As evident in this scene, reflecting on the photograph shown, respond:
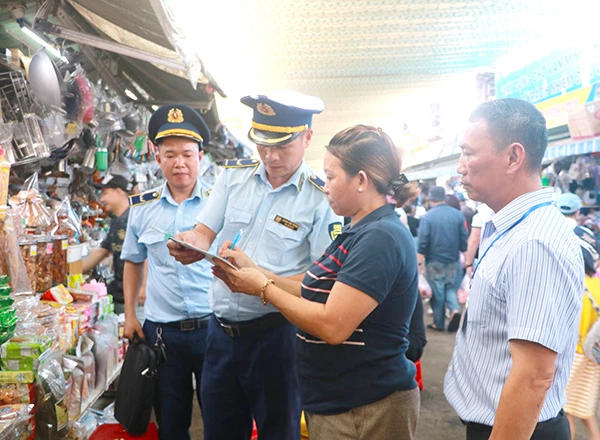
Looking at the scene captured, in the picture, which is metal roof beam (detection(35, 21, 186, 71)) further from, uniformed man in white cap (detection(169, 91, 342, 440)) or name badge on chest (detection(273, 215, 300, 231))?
name badge on chest (detection(273, 215, 300, 231))

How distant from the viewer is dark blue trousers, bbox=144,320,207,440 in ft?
8.60

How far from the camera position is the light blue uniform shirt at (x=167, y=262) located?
8.70 ft

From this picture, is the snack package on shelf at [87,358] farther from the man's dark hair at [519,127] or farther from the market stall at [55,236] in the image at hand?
the man's dark hair at [519,127]

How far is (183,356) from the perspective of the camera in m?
2.65

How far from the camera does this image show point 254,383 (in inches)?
82.1

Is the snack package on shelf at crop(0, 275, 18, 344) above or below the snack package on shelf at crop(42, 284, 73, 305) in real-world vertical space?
above

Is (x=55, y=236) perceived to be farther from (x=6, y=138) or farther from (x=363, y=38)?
(x=363, y=38)

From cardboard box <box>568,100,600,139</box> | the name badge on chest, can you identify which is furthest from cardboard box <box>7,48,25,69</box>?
cardboard box <box>568,100,600,139</box>

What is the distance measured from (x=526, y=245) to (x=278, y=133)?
3.74 ft

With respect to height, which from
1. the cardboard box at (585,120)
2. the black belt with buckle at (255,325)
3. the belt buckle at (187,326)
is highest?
the cardboard box at (585,120)

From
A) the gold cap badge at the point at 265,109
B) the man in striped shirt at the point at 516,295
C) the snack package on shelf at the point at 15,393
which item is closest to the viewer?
the man in striped shirt at the point at 516,295

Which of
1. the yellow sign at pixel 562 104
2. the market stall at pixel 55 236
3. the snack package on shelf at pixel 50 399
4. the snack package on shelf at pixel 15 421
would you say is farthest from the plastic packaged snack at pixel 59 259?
the yellow sign at pixel 562 104

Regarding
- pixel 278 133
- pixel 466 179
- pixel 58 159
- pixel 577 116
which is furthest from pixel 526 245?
pixel 577 116

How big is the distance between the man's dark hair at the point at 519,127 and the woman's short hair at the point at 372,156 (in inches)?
13.9
